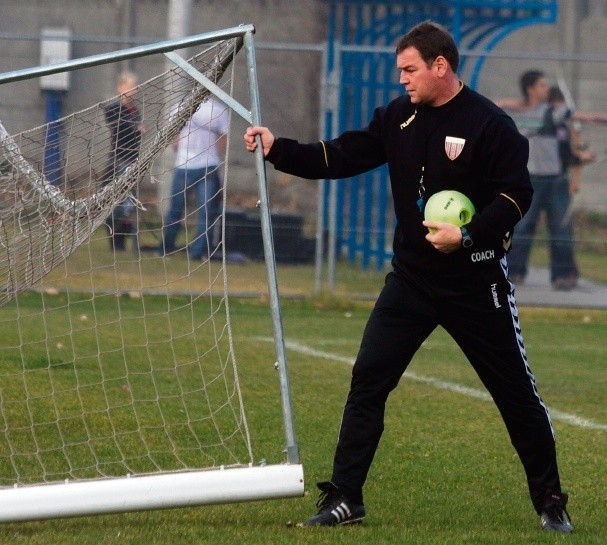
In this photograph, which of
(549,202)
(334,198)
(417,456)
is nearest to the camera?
(417,456)

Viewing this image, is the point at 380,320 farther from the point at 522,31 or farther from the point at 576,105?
the point at 522,31

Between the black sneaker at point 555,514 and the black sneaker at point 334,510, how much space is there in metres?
0.69

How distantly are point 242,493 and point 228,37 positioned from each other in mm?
1678

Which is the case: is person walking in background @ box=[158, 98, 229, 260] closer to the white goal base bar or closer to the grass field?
the grass field

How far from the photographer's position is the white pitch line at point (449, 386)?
8.02 meters

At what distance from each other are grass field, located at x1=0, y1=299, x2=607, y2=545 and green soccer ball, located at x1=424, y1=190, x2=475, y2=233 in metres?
1.16

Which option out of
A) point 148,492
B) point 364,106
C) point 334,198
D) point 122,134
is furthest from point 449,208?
point 364,106

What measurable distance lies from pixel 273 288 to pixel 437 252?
2.10 feet

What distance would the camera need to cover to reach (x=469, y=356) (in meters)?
5.63

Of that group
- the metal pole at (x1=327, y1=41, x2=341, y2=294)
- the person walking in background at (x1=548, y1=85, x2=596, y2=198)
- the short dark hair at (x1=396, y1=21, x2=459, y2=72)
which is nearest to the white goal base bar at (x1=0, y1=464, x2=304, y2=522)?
the short dark hair at (x1=396, y1=21, x2=459, y2=72)

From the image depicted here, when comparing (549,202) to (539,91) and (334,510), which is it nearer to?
(539,91)

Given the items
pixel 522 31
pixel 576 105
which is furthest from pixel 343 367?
pixel 522 31

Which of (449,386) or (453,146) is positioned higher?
(453,146)

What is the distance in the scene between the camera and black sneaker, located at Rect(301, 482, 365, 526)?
215 inches
